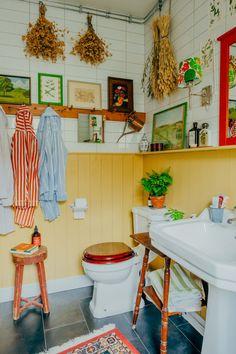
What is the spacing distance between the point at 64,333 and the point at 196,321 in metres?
0.95

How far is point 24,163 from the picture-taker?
215cm

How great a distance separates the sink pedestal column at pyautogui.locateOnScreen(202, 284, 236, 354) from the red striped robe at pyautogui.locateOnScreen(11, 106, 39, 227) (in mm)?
1573

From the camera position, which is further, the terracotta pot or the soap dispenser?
the terracotta pot

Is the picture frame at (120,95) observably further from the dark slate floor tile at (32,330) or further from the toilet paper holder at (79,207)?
the dark slate floor tile at (32,330)

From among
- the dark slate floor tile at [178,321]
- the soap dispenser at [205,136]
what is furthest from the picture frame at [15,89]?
the dark slate floor tile at [178,321]

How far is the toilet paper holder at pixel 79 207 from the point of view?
2.39 m

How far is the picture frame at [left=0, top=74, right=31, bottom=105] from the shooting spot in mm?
2201

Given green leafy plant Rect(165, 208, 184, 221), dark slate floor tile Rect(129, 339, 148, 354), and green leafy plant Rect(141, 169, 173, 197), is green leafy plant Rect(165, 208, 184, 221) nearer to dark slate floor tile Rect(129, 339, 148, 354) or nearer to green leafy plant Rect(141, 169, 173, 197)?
green leafy plant Rect(141, 169, 173, 197)

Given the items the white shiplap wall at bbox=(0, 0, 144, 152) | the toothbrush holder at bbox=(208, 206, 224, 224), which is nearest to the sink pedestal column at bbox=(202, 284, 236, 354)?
the toothbrush holder at bbox=(208, 206, 224, 224)

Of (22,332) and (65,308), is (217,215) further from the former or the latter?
(22,332)

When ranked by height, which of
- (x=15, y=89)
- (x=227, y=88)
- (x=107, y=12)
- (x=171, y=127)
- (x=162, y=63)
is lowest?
(x=171, y=127)

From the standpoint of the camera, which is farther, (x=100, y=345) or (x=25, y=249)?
(x=25, y=249)

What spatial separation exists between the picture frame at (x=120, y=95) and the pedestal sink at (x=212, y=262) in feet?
4.79

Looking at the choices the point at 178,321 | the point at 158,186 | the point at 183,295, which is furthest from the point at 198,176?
the point at 178,321
